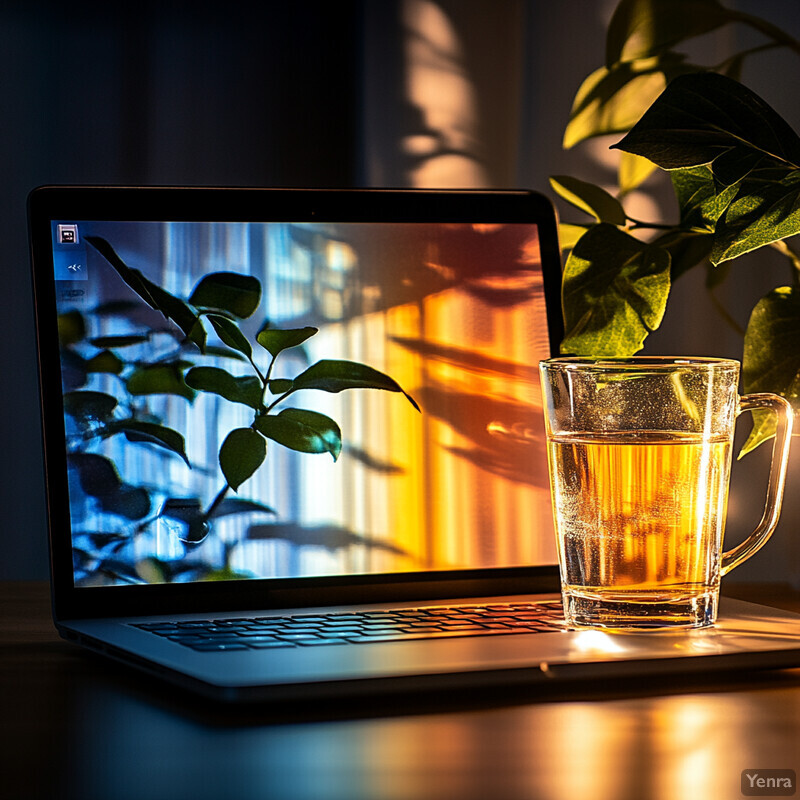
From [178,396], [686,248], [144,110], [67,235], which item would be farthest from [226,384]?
[144,110]

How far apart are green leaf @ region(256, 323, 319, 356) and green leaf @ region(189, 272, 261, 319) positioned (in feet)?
0.05

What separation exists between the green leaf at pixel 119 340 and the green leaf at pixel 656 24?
1.53ft

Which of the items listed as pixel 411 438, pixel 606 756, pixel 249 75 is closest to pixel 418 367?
pixel 411 438

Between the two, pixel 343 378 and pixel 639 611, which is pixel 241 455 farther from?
pixel 639 611

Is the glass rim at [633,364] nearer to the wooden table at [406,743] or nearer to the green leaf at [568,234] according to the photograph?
the wooden table at [406,743]

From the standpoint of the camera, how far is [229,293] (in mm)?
689

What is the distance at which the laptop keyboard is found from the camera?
1.70ft

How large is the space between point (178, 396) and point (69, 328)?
8 cm

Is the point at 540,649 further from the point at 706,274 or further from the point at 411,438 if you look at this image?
the point at 706,274

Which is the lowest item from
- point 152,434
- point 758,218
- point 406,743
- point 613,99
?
point 406,743

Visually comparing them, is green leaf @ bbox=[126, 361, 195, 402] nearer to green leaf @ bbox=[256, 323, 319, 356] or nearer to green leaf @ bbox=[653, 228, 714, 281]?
green leaf @ bbox=[256, 323, 319, 356]

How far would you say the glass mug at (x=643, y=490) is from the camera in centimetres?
55

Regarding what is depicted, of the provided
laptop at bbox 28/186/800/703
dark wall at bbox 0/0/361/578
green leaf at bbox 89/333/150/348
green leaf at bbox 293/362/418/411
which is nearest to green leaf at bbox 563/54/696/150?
laptop at bbox 28/186/800/703


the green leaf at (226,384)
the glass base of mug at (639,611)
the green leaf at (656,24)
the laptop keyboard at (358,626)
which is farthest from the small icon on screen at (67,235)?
the green leaf at (656,24)
